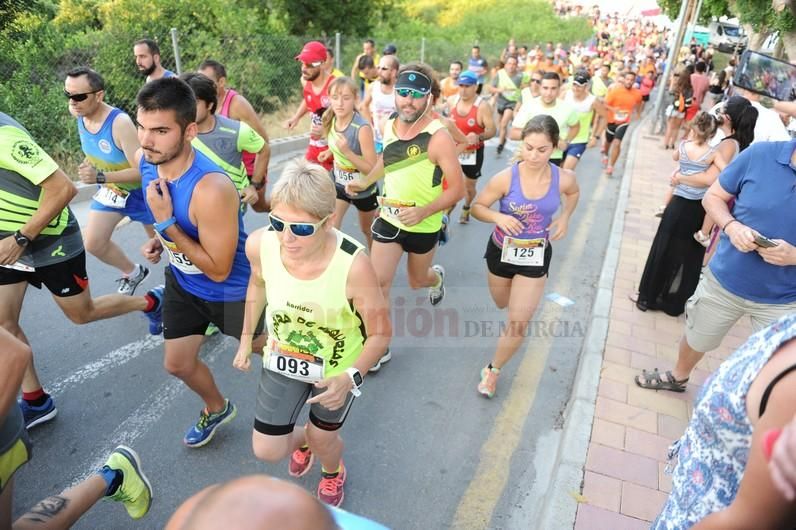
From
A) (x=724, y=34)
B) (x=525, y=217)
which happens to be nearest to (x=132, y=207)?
(x=525, y=217)

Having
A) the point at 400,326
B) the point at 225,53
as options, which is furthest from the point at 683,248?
the point at 225,53

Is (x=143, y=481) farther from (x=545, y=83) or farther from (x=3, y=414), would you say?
(x=545, y=83)

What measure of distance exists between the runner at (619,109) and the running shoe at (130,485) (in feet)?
30.8

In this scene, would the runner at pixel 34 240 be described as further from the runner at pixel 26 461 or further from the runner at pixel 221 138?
the runner at pixel 221 138

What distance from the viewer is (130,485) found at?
2391 millimetres

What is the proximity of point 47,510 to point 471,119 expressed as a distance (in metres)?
5.51

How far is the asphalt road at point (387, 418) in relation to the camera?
2.79 meters

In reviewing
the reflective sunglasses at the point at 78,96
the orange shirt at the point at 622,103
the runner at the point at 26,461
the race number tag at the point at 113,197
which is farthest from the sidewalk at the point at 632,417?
the orange shirt at the point at 622,103

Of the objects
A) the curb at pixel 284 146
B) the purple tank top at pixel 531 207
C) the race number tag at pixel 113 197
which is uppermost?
the purple tank top at pixel 531 207

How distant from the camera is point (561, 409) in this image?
3.54 m

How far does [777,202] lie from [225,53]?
10655 millimetres

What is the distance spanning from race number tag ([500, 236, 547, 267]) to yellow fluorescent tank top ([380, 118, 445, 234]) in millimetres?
664

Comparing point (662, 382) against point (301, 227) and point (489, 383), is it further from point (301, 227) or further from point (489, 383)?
point (301, 227)

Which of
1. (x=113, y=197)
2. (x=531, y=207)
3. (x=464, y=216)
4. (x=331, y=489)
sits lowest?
(x=464, y=216)
